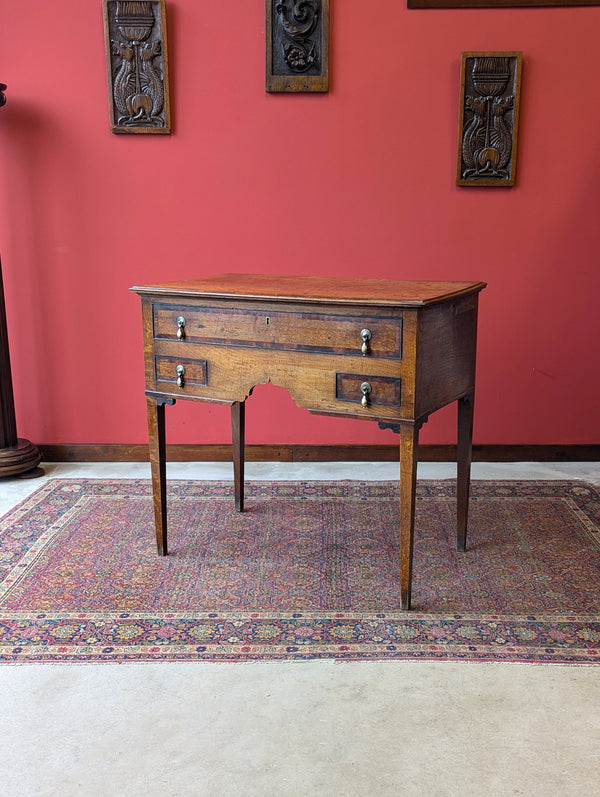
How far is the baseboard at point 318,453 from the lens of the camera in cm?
399

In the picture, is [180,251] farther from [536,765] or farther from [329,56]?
[536,765]

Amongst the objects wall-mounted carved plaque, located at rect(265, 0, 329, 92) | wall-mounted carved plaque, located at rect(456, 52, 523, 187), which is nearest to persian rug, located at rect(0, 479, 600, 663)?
wall-mounted carved plaque, located at rect(456, 52, 523, 187)

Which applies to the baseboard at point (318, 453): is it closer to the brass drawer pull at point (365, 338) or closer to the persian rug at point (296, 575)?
the persian rug at point (296, 575)

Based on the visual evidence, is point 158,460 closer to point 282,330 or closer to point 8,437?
point 282,330

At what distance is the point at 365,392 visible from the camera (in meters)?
2.44

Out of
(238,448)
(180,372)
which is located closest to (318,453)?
(238,448)

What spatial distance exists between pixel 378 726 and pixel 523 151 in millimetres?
2710

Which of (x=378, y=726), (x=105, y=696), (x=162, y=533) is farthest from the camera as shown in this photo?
(x=162, y=533)

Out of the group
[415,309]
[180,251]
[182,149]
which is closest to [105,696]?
[415,309]

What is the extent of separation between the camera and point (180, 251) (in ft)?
12.8

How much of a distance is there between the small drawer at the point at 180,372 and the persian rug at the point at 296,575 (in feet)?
2.09

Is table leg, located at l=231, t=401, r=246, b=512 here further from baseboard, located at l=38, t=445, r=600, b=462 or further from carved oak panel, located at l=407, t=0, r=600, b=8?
carved oak panel, located at l=407, t=0, r=600, b=8

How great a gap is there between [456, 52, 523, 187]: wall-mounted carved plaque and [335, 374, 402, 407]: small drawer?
1688 millimetres

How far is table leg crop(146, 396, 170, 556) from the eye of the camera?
2.86 meters
